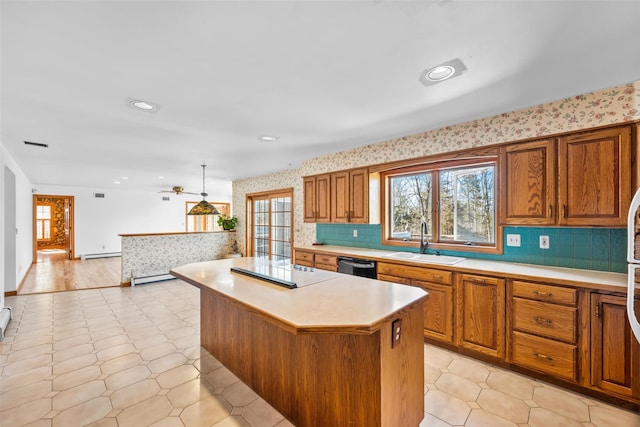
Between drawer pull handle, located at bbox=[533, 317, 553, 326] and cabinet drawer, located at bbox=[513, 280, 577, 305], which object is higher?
cabinet drawer, located at bbox=[513, 280, 577, 305]

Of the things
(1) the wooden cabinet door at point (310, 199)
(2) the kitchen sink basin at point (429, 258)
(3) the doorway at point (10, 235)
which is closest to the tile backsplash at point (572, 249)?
(2) the kitchen sink basin at point (429, 258)

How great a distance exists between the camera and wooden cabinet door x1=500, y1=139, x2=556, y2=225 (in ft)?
7.93

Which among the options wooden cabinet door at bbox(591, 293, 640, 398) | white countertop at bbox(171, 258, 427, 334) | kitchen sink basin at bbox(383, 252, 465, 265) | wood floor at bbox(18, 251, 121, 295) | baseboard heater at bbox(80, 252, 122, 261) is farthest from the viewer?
baseboard heater at bbox(80, 252, 122, 261)

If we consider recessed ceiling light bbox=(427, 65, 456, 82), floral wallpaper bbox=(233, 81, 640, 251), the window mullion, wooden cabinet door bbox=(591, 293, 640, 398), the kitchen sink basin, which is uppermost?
recessed ceiling light bbox=(427, 65, 456, 82)

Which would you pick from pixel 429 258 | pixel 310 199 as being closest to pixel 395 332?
pixel 429 258

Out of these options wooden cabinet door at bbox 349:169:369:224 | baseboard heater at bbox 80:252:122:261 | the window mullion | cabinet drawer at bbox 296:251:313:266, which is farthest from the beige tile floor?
baseboard heater at bbox 80:252:122:261

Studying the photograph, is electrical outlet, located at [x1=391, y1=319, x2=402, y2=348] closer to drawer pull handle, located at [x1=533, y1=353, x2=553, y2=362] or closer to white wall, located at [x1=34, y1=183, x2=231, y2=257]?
drawer pull handle, located at [x1=533, y1=353, x2=553, y2=362]

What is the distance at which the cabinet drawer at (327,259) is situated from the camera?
3.82m

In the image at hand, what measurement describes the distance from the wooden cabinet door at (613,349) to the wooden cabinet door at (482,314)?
57 cm

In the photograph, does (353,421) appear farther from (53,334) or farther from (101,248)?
(101,248)

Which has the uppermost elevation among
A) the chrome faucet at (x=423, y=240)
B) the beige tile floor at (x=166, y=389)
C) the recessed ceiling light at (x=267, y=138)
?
the recessed ceiling light at (x=267, y=138)

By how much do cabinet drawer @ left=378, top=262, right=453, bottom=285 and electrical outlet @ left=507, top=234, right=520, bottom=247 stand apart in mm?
713

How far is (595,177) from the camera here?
7.23 ft

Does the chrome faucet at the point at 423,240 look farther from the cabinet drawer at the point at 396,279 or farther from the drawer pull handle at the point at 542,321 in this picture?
the drawer pull handle at the point at 542,321
